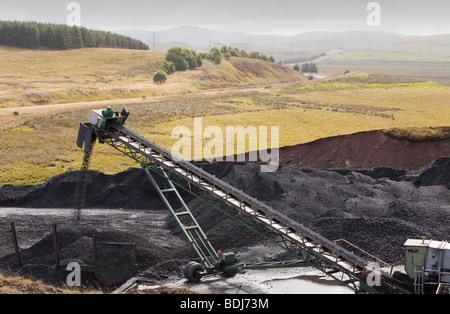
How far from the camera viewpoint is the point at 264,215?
69.8ft

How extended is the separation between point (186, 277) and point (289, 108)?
57654 millimetres

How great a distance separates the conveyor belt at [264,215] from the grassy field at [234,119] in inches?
723

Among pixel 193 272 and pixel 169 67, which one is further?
pixel 169 67

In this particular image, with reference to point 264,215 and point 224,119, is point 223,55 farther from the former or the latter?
point 264,215

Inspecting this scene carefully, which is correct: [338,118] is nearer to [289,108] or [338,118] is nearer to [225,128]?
[289,108]

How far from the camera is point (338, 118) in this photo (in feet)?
221
